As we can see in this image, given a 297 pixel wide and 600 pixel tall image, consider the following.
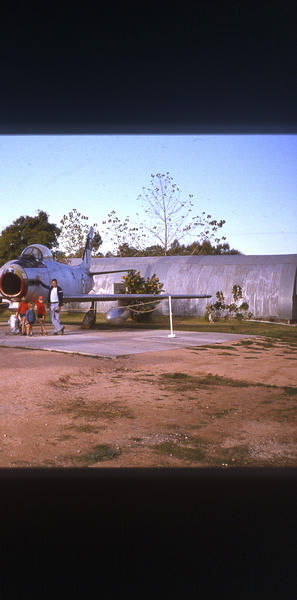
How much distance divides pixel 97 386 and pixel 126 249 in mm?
25018

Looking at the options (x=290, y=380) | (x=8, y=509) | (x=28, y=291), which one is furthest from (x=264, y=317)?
(x=8, y=509)

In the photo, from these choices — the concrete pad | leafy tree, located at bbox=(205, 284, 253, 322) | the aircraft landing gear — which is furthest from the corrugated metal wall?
the concrete pad

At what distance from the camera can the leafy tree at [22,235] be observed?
2450cm

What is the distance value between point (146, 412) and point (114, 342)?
5.75 metres

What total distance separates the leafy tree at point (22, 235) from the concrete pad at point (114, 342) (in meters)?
12.8

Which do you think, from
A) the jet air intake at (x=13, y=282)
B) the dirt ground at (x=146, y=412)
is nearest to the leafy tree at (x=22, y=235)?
the jet air intake at (x=13, y=282)

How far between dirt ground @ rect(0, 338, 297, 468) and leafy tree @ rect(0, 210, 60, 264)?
56.8 ft

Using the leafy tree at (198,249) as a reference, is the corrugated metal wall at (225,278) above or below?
below

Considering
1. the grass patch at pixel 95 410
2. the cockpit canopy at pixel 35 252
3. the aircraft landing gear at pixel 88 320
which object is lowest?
the grass patch at pixel 95 410

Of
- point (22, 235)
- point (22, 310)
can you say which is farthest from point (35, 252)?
point (22, 235)

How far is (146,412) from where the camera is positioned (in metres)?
5.02

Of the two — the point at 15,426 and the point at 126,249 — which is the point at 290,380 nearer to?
the point at 15,426

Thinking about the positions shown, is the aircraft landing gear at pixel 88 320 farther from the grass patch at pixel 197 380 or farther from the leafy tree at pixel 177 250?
the leafy tree at pixel 177 250

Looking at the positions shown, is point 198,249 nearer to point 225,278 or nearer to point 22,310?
point 225,278
